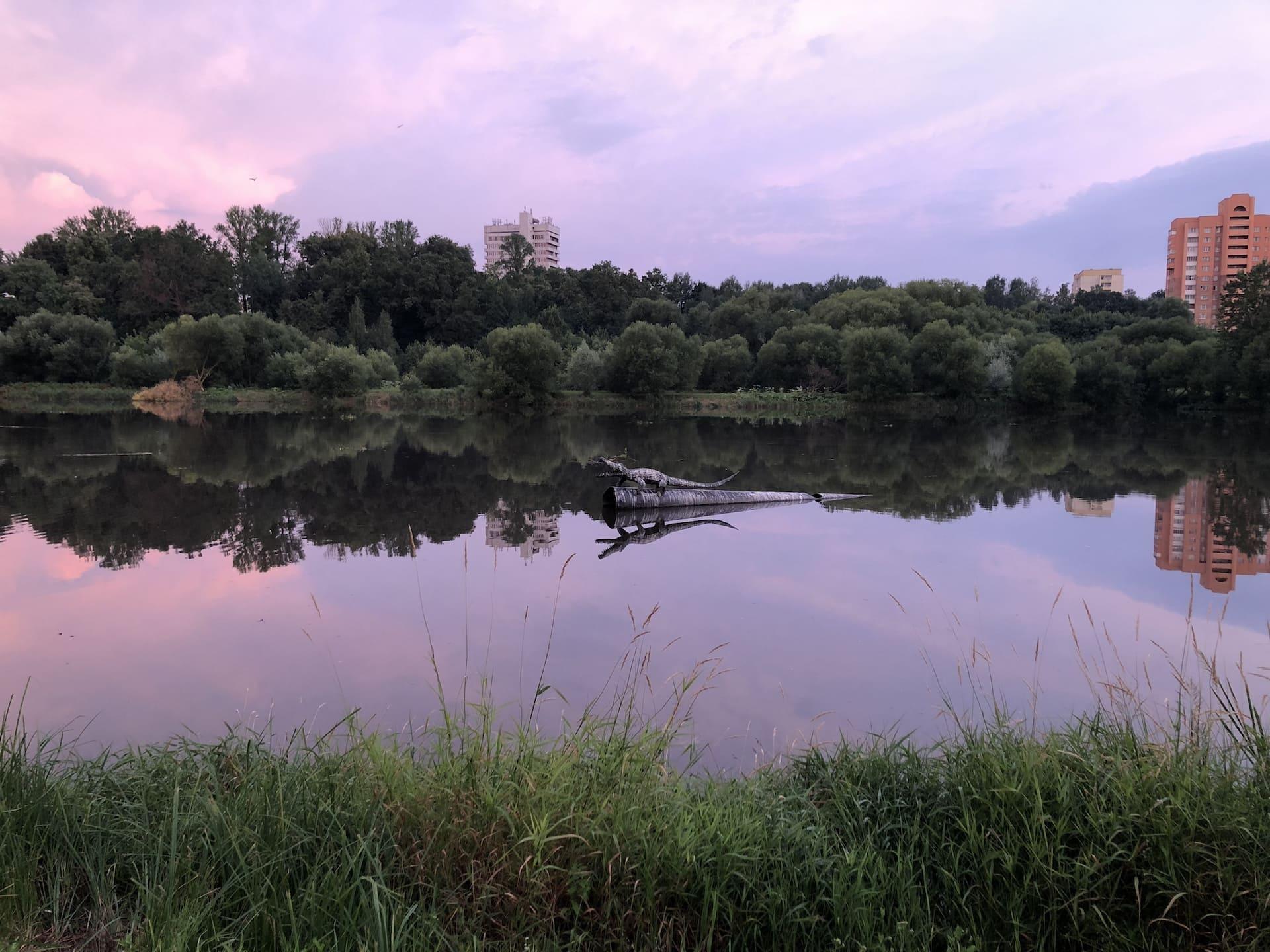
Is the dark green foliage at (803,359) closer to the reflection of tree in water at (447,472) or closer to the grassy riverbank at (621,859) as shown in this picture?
the reflection of tree in water at (447,472)

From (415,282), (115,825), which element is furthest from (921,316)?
(115,825)

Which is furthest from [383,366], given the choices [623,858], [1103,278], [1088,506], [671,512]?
[1103,278]

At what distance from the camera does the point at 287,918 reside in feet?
10.2

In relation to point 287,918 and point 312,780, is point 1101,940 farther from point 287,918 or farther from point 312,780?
point 312,780

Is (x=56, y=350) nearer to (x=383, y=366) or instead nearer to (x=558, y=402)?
(x=383, y=366)

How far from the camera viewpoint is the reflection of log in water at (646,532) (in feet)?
42.4

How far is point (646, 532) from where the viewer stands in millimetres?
14141

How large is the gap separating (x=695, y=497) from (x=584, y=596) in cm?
653

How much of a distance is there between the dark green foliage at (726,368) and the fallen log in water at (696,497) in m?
43.3

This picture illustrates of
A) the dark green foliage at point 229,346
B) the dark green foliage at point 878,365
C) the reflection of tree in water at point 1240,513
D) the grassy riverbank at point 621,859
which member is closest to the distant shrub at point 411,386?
the dark green foliage at point 229,346

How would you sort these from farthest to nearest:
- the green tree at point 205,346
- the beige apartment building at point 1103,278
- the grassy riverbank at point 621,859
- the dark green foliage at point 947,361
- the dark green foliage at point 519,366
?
the beige apartment building at point 1103,278
the green tree at point 205,346
the dark green foliage at point 947,361
the dark green foliage at point 519,366
the grassy riverbank at point 621,859

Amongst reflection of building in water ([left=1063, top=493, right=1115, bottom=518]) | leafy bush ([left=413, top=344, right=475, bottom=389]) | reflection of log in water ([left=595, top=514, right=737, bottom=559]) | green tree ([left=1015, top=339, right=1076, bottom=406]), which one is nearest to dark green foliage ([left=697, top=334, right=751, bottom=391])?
leafy bush ([left=413, top=344, right=475, bottom=389])

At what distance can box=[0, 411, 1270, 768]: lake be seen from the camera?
6.64 m

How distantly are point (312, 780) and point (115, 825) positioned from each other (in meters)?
0.91
